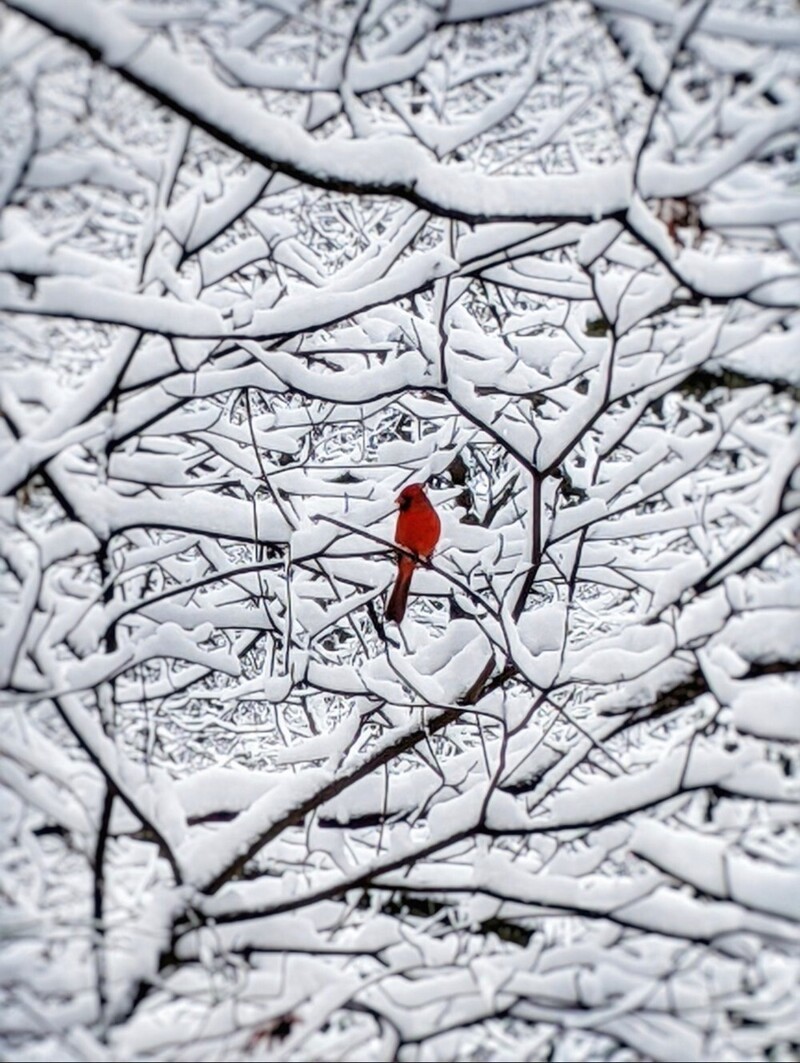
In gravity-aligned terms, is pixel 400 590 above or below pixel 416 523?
below

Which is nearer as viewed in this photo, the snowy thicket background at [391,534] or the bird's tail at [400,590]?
the snowy thicket background at [391,534]

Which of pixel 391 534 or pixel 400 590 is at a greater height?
pixel 391 534

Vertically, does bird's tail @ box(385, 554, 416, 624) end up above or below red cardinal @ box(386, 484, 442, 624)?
below

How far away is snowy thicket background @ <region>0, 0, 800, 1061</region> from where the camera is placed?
4.39ft

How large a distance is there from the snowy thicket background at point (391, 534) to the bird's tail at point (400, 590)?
0.05 m

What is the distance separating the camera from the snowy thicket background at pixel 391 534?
134 cm

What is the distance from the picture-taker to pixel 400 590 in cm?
176

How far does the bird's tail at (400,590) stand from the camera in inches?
67.7

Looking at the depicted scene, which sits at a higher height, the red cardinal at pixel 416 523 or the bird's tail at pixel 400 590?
the red cardinal at pixel 416 523

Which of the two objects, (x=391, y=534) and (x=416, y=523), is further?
(x=391, y=534)

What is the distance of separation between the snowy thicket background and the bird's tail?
0.05 metres

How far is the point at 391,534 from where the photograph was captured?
70.0 inches

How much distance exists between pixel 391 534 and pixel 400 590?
0.41 ft

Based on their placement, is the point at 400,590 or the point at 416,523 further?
the point at 400,590
